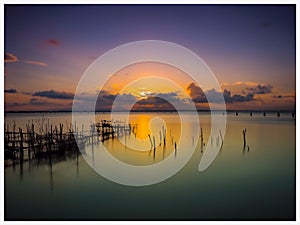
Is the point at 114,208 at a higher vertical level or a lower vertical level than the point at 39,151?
lower

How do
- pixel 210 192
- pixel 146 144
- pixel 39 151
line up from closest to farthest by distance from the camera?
pixel 210 192 < pixel 39 151 < pixel 146 144

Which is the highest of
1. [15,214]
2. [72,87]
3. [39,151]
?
[72,87]

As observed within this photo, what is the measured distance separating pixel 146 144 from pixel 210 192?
4659 mm

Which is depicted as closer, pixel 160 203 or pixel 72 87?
pixel 160 203

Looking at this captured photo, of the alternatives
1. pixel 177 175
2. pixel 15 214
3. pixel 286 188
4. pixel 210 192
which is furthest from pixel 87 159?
pixel 286 188

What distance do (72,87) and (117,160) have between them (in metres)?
2.91

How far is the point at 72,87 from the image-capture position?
26.2 feet

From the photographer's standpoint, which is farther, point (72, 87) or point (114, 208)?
point (72, 87)

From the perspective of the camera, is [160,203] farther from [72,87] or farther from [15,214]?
[72,87]

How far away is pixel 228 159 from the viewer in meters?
6.56

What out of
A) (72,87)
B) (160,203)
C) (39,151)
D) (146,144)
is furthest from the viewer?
(146,144)
